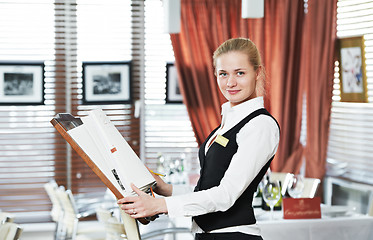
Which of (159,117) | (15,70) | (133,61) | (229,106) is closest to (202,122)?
(159,117)

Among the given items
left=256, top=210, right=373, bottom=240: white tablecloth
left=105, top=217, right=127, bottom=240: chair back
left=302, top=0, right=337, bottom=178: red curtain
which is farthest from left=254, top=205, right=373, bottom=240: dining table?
left=302, top=0, right=337, bottom=178: red curtain

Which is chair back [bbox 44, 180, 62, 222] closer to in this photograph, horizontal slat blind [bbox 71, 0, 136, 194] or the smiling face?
horizontal slat blind [bbox 71, 0, 136, 194]

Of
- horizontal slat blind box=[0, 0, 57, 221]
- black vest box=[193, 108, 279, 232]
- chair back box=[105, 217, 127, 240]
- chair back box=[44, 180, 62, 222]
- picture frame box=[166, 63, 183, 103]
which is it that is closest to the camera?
black vest box=[193, 108, 279, 232]

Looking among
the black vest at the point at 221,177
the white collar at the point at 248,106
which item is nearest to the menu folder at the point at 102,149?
the black vest at the point at 221,177

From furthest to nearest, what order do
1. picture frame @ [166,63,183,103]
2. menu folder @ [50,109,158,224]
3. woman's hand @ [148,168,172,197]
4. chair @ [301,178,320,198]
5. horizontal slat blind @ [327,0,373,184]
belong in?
picture frame @ [166,63,183,103]
horizontal slat blind @ [327,0,373,184]
chair @ [301,178,320,198]
woman's hand @ [148,168,172,197]
menu folder @ [50,109,158,224]

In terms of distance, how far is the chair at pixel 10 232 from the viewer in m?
2.31

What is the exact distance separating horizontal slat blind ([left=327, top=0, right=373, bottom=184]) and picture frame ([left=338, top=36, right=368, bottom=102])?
0.05 metres

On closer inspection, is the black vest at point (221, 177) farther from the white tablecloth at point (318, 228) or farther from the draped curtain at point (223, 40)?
the draped curtain at point (223, 40)

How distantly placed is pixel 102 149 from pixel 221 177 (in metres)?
0.42

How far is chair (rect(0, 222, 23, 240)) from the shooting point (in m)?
2.31

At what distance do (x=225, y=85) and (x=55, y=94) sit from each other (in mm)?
3697

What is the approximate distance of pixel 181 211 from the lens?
69.7 inches

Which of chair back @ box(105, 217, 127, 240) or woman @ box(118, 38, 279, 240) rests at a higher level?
woman @ box(118, 38, 279, 240)

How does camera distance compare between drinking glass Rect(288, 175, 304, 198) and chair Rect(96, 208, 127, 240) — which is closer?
chair Rect(96, 208, 127, 240)
